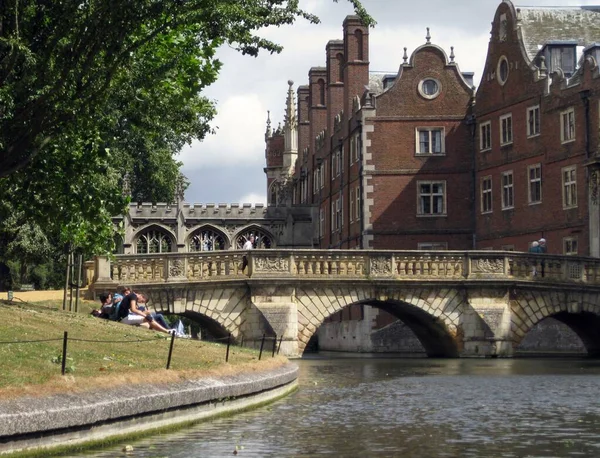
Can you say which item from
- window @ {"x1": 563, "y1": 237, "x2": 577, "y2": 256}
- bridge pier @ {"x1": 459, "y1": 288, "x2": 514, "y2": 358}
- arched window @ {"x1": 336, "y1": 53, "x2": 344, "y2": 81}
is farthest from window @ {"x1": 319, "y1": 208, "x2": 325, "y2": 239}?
bridge pier @ {"x1": 459, "y1": 288, "x2": 514, "y2": 358}

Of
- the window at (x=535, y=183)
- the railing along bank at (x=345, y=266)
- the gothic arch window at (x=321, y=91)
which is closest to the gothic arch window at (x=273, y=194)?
the gothic arch window at (x=321, y=91)

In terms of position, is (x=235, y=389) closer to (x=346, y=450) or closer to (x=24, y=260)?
(x=346, y=450)

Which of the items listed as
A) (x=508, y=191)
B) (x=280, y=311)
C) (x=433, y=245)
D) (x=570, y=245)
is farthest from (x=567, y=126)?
(x=280, y=311)

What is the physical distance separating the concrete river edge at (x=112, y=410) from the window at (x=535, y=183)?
35786 millimetres

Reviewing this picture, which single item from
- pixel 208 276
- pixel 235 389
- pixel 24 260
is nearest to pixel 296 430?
pixel 235 389

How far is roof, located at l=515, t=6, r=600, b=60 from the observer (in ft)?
186

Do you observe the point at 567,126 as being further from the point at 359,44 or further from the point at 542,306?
the point at 359,44

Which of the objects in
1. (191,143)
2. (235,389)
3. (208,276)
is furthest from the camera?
(191,143)

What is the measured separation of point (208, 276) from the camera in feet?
137

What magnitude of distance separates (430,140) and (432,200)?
2.91 m

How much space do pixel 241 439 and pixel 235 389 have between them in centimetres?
351

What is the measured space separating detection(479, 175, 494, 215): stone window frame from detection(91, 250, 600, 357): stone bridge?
14.2m

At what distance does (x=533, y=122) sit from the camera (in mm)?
54750

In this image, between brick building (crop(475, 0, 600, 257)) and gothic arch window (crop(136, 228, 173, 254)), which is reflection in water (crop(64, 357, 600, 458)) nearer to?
brick building (crop(475, 0, 600, 257))
